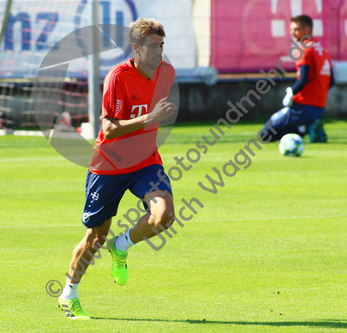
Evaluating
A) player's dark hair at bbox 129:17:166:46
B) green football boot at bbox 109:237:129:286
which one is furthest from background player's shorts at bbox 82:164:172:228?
player's dark hair at bbox 129:17:166:46

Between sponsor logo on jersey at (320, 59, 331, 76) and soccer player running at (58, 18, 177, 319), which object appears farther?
sponsor logo on jersey at (320, 59, 331, 76)

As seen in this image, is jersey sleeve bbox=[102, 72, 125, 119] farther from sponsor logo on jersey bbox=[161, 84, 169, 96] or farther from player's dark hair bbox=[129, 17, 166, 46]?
sponsor logo on jersey bbox=[161, 84, 169, 96]

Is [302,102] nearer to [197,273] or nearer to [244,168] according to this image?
[244,168]

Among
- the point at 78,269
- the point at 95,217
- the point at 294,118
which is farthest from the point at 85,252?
the point at 294,118

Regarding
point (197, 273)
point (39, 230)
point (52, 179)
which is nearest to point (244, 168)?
point (52, 179)

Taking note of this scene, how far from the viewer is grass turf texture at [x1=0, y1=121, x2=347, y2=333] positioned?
14.1 ft

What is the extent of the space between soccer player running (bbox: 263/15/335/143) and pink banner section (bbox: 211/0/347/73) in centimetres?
516

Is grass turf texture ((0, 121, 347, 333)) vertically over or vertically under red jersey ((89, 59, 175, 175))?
under

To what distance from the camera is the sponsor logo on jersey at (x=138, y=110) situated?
460cm

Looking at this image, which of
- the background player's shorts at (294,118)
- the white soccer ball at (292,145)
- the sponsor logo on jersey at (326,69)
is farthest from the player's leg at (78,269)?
the sponsor logo on jersey at (326,69)

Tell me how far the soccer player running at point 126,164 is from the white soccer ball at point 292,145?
26.5 feet

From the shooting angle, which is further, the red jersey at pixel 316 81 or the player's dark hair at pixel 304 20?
the red jersey at pixel 316 81

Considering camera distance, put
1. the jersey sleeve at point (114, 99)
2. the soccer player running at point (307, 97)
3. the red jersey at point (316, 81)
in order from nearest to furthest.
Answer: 1. the jersey sleeve at point (114, 99)
2. the soccer player running at point (307, 97)
3. the red jersey at point (316, 81)

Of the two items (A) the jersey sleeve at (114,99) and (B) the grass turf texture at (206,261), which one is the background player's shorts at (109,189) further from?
(B) the grass turf texture at (206,261)
